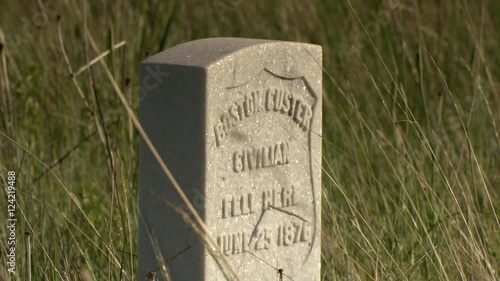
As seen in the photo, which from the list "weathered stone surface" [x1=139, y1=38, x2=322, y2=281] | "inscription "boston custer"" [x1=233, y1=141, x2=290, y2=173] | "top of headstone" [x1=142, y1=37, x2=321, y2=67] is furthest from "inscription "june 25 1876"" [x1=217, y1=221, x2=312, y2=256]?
"top of headstone" [x1=142, y1=37, x2=321, y2=67]

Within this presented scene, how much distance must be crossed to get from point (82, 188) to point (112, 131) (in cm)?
31

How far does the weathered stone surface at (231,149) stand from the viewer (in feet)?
7.25

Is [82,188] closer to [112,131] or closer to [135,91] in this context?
[112,131]

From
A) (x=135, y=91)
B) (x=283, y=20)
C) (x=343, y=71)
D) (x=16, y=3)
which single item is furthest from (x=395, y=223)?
(x=16, y=3)

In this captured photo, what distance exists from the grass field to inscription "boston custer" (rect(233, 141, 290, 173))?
125 millimetres

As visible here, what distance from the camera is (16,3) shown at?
17.7 ft

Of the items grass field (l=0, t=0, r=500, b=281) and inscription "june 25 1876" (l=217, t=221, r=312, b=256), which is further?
grass field (l=0, t=0, r=500, b=281)

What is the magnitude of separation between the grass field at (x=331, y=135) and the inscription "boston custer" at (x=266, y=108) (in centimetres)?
13

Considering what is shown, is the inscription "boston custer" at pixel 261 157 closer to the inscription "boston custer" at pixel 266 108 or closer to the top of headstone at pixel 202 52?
the inscription "boston custer" at pixel 266 108

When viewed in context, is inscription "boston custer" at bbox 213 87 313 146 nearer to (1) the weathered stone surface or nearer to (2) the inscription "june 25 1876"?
(1) the weathered stone surface

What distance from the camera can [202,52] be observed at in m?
2.27

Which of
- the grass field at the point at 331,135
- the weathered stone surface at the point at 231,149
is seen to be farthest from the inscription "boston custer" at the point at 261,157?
the grass field at the point at 331,135

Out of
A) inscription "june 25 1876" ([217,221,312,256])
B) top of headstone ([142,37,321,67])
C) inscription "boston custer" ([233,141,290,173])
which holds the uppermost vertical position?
top of headstone ([142,37,321,67])

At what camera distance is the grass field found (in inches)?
104
